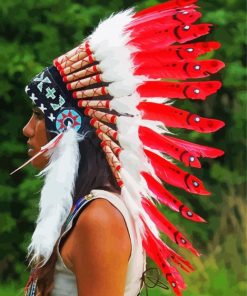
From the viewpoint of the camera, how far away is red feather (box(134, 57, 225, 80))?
289cm

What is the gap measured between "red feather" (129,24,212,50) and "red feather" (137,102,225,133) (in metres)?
0.19

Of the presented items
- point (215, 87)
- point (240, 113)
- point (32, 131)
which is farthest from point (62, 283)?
point (240, 113)

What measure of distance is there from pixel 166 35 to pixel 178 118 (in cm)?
27

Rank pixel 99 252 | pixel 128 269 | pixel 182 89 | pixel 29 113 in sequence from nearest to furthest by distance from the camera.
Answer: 1. pixel 99 252
2. pixel 128 269
3. pixel 182 89
4. pixel 29 113

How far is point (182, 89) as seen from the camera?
2.93 m

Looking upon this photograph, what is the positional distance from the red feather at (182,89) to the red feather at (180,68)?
0.12ft

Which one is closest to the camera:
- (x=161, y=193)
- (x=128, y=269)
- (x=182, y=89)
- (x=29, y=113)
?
(x=128, y=269)

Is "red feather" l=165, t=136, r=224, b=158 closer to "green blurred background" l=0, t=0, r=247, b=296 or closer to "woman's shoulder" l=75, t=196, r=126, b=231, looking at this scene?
"woman's shoulder" l=75, t=196, r=126, b=231

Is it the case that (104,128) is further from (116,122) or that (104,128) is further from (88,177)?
(88,177)

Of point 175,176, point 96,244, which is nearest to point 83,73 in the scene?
point 175,176

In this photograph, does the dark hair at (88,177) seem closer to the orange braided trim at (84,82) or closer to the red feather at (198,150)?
the orange braided trim at (84,82)

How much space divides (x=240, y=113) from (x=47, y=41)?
1.60 m

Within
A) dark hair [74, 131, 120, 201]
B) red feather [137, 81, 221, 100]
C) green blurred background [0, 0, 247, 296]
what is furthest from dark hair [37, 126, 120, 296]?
green blurred background [0, 0, 247, 296]

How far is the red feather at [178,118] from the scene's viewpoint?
2949mm
